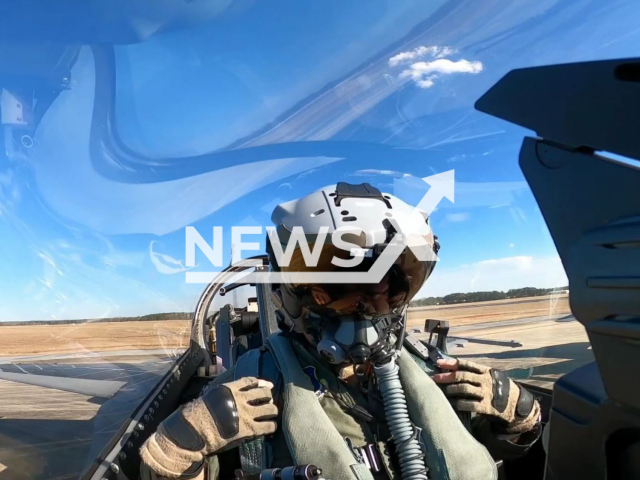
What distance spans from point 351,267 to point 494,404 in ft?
2.44

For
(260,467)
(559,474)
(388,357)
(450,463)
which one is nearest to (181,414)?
(260,467)

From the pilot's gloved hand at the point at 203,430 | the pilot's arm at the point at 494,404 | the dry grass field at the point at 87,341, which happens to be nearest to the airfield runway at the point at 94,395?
the pilot's arm at the point at 494,404

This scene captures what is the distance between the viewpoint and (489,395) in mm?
1606

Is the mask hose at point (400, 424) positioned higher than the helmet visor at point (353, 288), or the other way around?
the helmet visor at point (353, 288)

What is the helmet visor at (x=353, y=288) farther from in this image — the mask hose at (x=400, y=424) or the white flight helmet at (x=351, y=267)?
the mask hose at (x=400, y=424)

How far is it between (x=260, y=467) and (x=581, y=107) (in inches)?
55.1

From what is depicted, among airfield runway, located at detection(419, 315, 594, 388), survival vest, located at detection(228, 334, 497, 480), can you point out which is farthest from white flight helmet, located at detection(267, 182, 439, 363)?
airfield runway, located at detection(419, 315, 594, 388)

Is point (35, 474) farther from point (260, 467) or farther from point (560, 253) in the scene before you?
point (560, 253)

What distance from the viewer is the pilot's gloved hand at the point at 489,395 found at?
1.60 metres

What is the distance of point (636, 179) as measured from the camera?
65 cm

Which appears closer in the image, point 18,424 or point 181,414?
point 181,414

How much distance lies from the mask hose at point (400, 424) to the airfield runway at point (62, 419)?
306cm

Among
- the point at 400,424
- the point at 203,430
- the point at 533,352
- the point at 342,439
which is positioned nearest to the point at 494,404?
the point at 400,424

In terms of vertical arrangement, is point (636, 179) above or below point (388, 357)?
above
